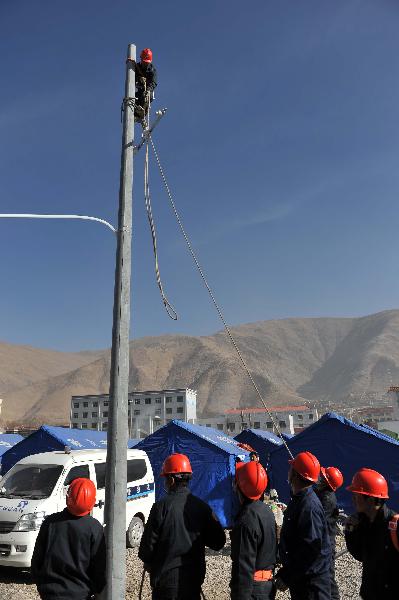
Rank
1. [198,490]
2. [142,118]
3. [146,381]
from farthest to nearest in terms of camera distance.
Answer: [146,381], [198,490], [142,118]

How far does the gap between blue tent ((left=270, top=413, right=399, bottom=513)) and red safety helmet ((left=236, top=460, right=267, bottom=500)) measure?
11.2 meters

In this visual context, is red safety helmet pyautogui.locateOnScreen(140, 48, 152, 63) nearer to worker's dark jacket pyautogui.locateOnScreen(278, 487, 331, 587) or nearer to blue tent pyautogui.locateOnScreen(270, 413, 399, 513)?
worker's dark jacket pyautogui.locateOnScreen(278, 487, 331, 587)

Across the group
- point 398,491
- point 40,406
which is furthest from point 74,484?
point 40,406

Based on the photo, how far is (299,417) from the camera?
321 feet

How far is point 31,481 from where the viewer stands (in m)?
9.21

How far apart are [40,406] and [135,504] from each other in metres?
181

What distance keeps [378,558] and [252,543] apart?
0.97 meters

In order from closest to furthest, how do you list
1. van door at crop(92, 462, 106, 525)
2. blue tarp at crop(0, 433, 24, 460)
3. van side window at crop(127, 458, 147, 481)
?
van door at crop(92, 462, 106, 525)
van side window at crop(127, 458, 147, 481)
blue tarp at crop(0, 433, 24, 460)

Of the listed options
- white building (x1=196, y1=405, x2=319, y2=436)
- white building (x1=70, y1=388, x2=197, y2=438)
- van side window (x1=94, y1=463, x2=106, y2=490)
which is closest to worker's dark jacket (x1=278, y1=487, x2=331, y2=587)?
van side window (x1=94, y1=463, x2=106, y2=490)

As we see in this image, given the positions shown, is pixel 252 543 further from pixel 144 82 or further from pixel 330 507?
pixel 144 82

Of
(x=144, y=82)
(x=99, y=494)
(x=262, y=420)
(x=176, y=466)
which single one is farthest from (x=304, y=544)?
(x=262, y=420)

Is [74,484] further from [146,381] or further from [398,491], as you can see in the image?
[146,381]

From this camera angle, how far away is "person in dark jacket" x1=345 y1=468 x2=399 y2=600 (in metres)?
3.37

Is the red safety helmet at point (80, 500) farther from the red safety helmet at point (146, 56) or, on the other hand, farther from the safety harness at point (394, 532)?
the red safety helmet at point (146, 56)
